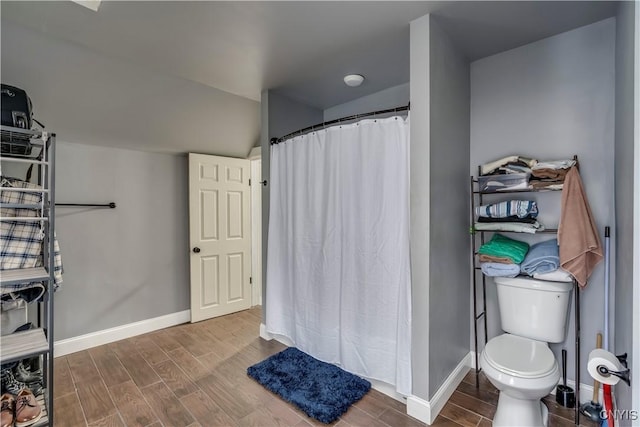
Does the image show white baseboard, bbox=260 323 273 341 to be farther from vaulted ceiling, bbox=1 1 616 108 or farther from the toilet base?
vaulted ceiling, bbox=1 1 616 108

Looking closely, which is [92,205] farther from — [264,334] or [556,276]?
[556,276]

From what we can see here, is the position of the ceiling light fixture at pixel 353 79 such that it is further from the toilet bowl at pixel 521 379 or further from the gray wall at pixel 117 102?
the toilet bowl at pixel 521 379

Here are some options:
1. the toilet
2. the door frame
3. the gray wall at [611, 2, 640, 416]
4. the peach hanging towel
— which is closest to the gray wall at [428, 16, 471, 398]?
the toilet

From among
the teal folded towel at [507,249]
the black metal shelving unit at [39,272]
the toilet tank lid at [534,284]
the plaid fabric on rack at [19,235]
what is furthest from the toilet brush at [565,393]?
the plaid fabric on rack at [19,235]

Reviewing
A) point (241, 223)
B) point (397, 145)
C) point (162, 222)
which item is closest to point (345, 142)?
point (397, 145)

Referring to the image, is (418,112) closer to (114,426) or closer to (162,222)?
(114,426)

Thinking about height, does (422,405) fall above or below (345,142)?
below

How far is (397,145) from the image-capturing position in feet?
6.44

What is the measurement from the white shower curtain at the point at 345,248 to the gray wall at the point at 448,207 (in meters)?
0.18

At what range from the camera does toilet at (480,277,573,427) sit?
1546 millimetres

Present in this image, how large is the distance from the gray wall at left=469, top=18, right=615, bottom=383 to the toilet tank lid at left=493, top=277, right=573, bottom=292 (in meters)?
0.23

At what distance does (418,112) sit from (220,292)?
2939mm

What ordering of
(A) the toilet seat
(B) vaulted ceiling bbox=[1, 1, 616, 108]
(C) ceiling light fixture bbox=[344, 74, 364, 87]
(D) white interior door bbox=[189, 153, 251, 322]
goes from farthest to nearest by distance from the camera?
1. (D) white interior door bbox=[189, 153, 251, 322]
2. (C) ceiling light fixture bbox=[344, 74, 364, 87]
3. (B) vaulted ceiling bbox=[1, 1, 616, 108]
4. (A) the toilet seat

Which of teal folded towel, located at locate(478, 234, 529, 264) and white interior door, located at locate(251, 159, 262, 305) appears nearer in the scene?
teal folded towel, located at locate(478, 234, 529, 264)
